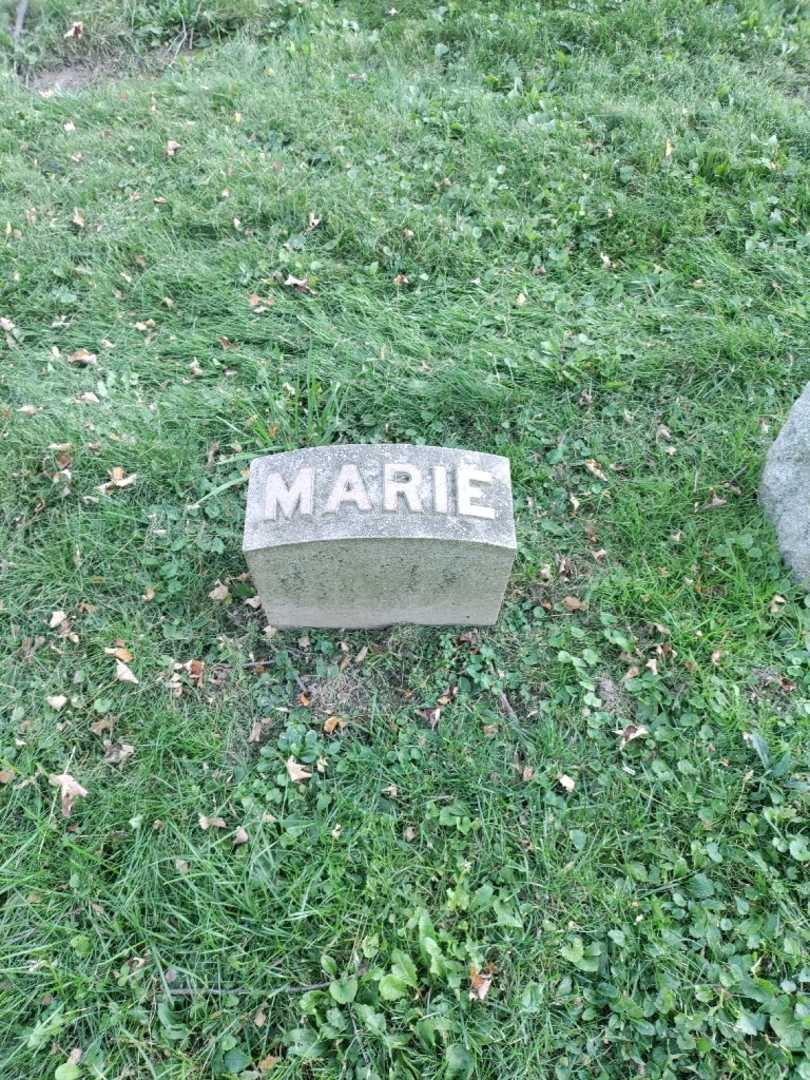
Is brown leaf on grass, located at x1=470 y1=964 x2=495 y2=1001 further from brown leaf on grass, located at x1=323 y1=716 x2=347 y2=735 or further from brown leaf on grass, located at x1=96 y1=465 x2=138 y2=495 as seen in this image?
brown leaf on grass, located at x1=96 y1=465 x2=138 y2=495

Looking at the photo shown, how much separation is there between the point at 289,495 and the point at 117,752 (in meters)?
1.11

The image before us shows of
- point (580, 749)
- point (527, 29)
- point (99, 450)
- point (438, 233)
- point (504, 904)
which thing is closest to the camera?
point (504, 904)

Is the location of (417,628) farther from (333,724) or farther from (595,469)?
(595,469)

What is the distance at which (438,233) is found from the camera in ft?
13.6

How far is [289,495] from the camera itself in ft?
8.12

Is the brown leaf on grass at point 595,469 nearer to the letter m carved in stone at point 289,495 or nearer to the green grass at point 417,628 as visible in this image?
the green grass at point 417,628

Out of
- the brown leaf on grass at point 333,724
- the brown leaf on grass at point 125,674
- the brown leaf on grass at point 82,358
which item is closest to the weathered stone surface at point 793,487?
the brown leaf on grass at point 333,724

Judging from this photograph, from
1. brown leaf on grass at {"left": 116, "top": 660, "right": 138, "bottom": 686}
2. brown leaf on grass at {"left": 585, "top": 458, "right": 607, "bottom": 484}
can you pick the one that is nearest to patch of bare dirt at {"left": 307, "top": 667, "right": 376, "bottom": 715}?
brown leaf on grass at {"left": 116, "top": 660, "right": 138, "bottom": 686}

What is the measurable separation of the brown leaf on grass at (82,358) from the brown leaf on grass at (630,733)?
297 centimetres

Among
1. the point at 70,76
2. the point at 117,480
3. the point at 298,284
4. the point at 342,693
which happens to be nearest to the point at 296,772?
the point at 342,693

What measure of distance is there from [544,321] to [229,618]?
2179 mm

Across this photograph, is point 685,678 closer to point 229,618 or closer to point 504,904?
point 504,904

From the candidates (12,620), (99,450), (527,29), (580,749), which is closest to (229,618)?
(12,620)

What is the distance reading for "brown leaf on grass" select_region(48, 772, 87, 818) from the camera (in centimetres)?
255
